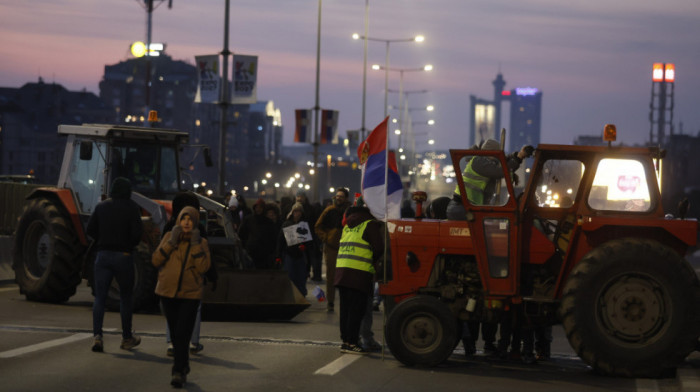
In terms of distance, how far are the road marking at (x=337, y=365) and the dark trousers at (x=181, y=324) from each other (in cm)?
161

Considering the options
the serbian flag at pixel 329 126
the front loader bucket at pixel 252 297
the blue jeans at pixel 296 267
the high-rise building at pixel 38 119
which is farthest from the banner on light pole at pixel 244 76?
the high-rise building at pixel 38 119

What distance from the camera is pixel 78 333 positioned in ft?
45.9

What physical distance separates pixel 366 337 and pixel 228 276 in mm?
3540

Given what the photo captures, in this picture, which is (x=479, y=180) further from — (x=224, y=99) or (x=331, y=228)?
(x=224, y=99)

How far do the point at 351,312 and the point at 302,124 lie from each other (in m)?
29.2

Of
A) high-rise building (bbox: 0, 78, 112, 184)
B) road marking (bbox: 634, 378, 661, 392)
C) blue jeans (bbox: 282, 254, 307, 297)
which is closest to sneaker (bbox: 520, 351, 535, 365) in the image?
road marking (bbox: 634, 378, 661, 392)

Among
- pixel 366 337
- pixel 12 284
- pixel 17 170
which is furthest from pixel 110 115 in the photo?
pixel 366 337

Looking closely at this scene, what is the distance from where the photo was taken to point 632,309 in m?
11.6

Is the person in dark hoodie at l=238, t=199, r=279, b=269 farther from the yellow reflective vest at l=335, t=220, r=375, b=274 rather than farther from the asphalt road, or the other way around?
the yellow reflective vest at l=335, t=220, r=375, b=274

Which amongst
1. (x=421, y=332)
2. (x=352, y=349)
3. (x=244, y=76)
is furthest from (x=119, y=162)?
(x=244, y=76)

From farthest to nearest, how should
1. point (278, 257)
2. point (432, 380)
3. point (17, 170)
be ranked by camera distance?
point (17, 170), point (278, 257), point (432, 380)

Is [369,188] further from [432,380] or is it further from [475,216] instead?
[432,380]

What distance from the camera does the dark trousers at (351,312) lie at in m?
13.0

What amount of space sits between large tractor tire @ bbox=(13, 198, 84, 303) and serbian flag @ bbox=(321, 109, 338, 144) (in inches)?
1017
